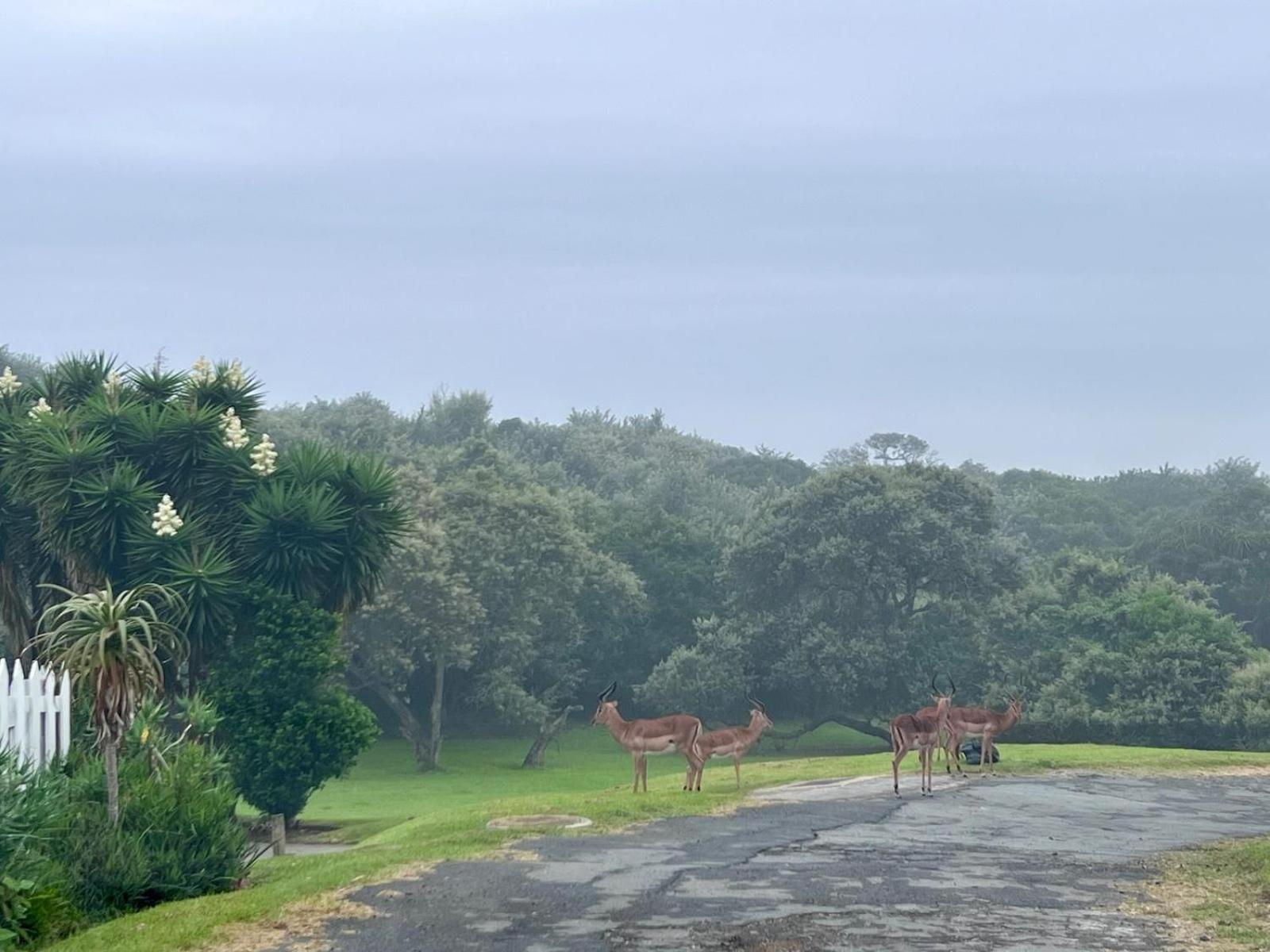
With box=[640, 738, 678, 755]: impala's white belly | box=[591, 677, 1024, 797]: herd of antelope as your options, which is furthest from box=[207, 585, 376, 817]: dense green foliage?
box=[640, 738, 678, 755]: impala's white belly

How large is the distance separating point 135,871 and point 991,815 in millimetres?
12757

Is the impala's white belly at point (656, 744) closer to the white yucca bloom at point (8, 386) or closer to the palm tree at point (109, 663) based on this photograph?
the palm tree at point (109, 663)

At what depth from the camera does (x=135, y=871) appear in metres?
15.8

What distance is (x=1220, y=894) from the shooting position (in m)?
15.8

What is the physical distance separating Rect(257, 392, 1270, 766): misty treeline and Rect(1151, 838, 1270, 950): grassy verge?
3097 centimetres

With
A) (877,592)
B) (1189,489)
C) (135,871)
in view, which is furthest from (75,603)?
(1189,489)

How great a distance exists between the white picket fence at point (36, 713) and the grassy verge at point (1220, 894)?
1179 centimetres

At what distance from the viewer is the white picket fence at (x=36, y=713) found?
58.0 feet

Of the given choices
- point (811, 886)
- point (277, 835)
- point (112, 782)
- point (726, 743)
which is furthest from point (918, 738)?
point (112, 782)

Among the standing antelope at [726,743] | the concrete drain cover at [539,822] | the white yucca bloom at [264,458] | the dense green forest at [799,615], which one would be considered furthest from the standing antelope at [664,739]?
the dense green forest at [799,615]

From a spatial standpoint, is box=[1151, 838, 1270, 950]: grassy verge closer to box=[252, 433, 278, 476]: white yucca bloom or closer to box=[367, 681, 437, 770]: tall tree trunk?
box=[252, 433, 278, 476]: white yucca bloom

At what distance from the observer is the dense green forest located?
52.1 m

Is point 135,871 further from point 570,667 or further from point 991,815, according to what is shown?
point 570,667

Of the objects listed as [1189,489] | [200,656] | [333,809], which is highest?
[1189,489]
